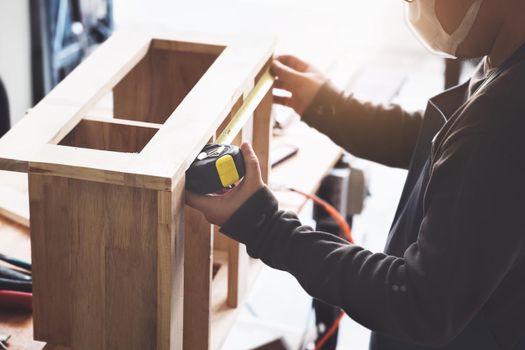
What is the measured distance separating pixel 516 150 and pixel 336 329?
3.79ft

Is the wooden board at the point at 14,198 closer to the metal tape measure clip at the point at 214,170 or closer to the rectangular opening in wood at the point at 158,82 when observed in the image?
the rectangular opening in wood at the point at 158,82

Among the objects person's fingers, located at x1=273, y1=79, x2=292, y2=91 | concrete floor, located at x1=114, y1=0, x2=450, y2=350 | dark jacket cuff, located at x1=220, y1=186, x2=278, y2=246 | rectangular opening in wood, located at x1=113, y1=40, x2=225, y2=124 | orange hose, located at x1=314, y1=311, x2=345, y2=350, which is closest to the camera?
dark jacket cuff, located at x1=220, y1=186, x2=278, y2=246

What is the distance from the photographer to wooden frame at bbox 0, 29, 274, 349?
78cm

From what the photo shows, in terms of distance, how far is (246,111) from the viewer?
102 centimetres

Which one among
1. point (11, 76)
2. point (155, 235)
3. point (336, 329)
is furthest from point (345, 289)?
point (11, 76)

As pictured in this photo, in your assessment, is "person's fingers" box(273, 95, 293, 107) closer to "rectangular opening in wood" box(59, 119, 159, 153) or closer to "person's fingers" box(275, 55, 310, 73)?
"person's fingers" box(275, 55, 310, 73)

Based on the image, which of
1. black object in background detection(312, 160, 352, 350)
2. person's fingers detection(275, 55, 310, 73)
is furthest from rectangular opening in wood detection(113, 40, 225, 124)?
black object in background detection(312, 160, 352, 350)

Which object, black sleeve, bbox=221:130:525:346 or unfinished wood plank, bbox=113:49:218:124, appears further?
unfinished wood plank, bbox=113:49:218:124

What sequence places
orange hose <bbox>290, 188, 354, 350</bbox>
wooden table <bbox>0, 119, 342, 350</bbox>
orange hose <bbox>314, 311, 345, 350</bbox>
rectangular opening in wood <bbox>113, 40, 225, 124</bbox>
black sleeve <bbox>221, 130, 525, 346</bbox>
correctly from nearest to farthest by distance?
black sleeve <bbox>221, 130, 525, 346</bbox> < wooden table <bbox>0, 119, 342, 350</bbox> < rectangular opening in wood <bbox>113, 40, 225, 124</bbox> < orange hose <bbox>290, 188, 354, 350</bbox> < orange hose <bbox>314, 311, 345, 350</bbox>

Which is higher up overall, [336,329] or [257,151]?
[257,151]

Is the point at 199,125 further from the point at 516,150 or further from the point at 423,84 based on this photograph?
the point at 423,84

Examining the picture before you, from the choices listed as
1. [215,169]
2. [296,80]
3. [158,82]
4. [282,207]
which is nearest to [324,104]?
[296,80]

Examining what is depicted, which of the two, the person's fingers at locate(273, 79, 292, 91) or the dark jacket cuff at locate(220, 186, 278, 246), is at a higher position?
the person's fingers at locate(273, 79, 292, 91)

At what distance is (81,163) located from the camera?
769 mm
